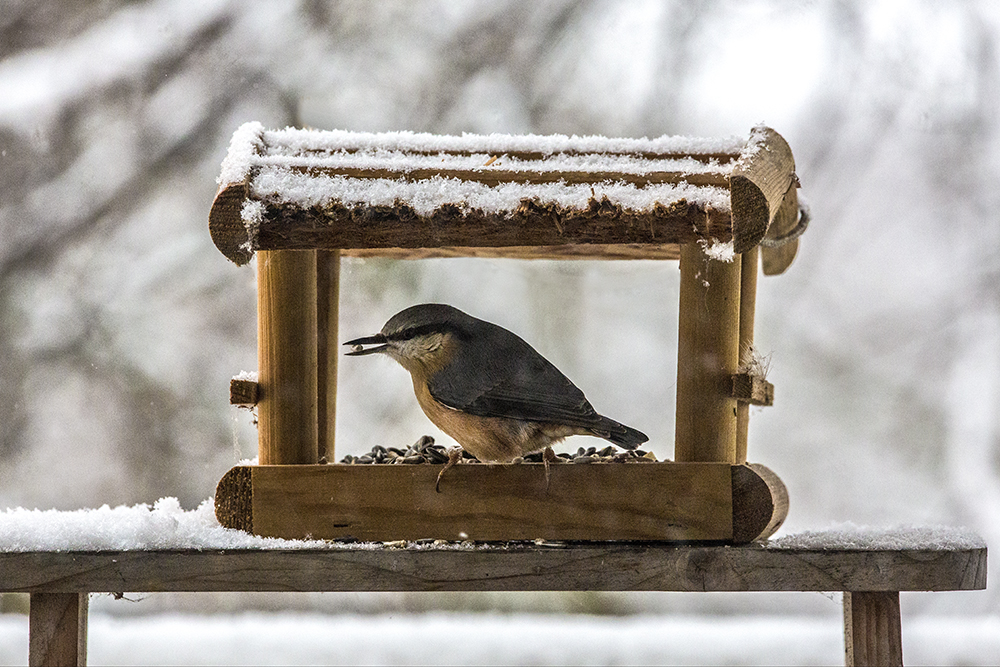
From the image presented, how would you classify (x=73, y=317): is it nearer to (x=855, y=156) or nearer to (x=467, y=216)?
(x=467, y=216)

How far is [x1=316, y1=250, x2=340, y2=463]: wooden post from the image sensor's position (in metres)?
2.62

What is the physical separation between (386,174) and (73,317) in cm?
255

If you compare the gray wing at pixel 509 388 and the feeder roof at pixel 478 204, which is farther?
the gray wing at pixel 509 388

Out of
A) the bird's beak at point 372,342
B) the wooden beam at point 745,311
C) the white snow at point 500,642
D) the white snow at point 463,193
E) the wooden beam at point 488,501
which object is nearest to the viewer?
the white snow at point 463,193

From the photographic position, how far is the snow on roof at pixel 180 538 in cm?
201

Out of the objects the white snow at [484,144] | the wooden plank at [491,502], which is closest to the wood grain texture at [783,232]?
the white snow at [484,144]

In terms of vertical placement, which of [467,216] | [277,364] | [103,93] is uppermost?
[103,93]

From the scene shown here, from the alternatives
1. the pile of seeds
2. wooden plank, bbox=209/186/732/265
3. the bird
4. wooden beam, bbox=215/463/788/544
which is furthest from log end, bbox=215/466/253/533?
wooden plank, bbox=209/186/732/265

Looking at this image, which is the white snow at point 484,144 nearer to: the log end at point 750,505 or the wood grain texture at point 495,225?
the wood grain texture at point 495,225

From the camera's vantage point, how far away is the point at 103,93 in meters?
4.21

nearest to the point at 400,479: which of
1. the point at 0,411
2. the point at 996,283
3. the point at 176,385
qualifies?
the point at 176,385

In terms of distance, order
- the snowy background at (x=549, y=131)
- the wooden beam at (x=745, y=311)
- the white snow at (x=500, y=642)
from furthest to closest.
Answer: the snowy background at (x=549, y=131) < the white snow at (x=500, y=642) < the wooden beam at (x=745, y=311)

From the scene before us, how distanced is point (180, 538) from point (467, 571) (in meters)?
0.58

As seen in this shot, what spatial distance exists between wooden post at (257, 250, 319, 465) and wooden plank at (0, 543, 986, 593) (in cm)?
27
